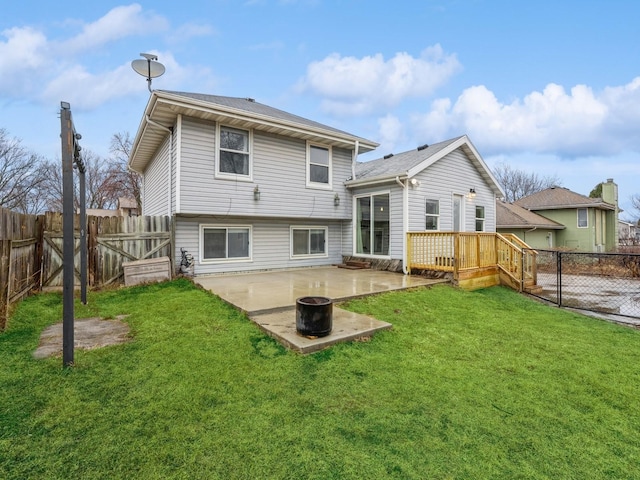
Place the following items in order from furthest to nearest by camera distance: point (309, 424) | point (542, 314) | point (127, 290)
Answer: point (127, 290) → point (542, 314) → point (309, 424)

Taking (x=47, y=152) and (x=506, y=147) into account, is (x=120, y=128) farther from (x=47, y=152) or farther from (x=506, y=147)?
(x=506, y=147)

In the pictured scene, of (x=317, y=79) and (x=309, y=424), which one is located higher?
(x=317, y=79)

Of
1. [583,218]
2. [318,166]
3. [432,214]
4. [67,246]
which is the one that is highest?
[318,166]

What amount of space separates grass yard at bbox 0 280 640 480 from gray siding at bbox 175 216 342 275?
405 cm

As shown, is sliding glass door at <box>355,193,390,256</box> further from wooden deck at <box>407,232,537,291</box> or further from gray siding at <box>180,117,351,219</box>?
wooden deck at <box>407,232,537,291</box>

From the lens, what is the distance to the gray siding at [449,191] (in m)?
9.74

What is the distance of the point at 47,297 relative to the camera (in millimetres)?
6145

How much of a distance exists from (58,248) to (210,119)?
4.57 metres

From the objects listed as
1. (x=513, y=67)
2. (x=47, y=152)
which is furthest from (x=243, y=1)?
(x=47, y=152)

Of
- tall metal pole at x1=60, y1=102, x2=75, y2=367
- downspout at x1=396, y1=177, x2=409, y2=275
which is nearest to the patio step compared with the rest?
downspout at x1=396, y1=177, x2=409, y2=275

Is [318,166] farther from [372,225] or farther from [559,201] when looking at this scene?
[559,201]

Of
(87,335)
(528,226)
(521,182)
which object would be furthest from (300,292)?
(521,182)

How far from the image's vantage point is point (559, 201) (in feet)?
68.1

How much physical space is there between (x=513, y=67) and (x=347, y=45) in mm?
7428
